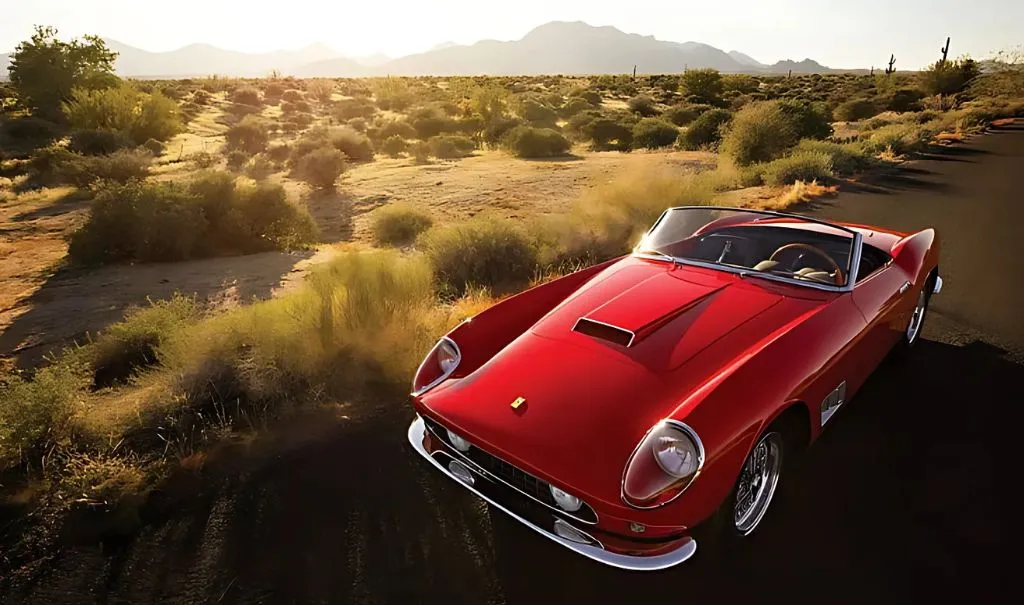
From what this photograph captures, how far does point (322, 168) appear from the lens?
591 inches

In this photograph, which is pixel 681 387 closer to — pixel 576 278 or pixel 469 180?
pixel 576 278

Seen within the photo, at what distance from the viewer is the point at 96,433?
3863mm

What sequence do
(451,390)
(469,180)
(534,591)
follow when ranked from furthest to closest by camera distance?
1. (469,180)
2. (451,390)
3. (534,591)

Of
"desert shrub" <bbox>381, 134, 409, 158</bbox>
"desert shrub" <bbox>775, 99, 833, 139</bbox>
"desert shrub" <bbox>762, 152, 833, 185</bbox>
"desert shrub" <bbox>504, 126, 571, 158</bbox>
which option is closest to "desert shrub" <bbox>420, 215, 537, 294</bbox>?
"desert shrub" <bbox>762, 152, 833, 185</bbox>

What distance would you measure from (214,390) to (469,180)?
38.3 ft

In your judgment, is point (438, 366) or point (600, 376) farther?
point (438, 366)

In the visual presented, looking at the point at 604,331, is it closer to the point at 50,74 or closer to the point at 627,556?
the point at 627,556

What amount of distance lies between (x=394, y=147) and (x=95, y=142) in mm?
9764

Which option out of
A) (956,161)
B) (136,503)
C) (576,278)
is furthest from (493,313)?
(956,161)

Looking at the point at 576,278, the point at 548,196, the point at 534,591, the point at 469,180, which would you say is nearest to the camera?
the point at 534,591

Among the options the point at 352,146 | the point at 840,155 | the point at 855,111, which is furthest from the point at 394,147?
the point at 855,111

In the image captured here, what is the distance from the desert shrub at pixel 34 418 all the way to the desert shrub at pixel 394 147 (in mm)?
18457

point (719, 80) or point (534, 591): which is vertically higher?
point (719, 80)

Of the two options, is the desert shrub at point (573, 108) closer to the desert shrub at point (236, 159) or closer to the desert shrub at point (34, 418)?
the desert shrub at point (236, 159)
